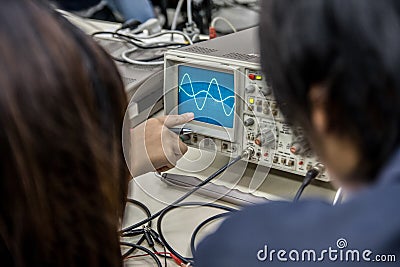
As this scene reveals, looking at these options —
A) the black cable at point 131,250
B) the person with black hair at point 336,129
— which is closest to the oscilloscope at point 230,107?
the black cable at point 131,250

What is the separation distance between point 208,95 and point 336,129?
57 cm

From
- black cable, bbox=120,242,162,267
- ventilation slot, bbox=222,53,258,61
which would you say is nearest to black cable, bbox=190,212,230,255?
black cable, bbox=120,242,162,267

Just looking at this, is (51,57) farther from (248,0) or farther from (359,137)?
(248,0)

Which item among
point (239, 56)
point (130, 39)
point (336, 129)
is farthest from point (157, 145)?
point (130, 39)

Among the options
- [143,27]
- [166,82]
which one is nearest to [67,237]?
[166,82]

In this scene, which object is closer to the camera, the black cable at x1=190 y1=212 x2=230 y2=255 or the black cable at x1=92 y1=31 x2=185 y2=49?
the black cable at x1=190 y1=212 x2=230 y2=255

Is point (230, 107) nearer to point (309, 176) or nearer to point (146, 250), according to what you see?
point (309, 176)

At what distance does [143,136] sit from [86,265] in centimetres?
49

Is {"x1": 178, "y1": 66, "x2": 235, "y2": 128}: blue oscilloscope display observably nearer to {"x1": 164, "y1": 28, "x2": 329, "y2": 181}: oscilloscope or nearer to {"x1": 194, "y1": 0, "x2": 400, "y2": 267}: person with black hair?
{"x1": 164, "y1": 28, "x2": 329, "y2": 181}: oscilloscope

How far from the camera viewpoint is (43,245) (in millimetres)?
536

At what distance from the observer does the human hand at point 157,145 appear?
102 centimetres

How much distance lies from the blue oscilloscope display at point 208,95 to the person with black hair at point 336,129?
0.51m

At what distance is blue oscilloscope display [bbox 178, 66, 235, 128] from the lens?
1.03 m

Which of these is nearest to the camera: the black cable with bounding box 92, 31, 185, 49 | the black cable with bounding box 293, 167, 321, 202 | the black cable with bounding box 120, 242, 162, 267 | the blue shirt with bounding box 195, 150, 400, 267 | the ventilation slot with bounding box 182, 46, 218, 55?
the blue shirt with bounding box 195, 150, 400, 267
